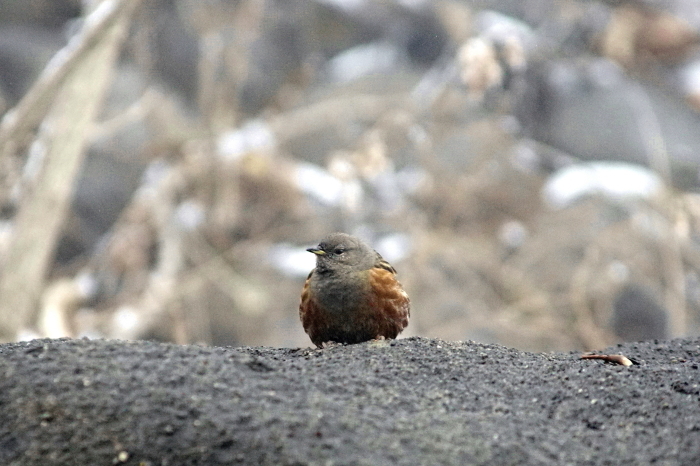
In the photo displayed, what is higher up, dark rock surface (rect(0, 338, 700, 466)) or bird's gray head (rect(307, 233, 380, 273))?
bird's gray head (rect(307, 233, 380, 273))

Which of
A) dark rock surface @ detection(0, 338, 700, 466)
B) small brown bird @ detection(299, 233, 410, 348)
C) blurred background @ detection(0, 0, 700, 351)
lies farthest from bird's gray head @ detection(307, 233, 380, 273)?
blurred background @ detection(0, 0, 700, 351)

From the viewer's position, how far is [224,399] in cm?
255

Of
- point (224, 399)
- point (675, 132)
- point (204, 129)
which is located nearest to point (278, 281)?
point (204, 129)

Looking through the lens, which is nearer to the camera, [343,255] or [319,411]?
[319,411]

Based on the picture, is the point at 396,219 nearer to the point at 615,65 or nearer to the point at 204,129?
the point at 204,129

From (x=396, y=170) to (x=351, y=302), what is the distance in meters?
6.37

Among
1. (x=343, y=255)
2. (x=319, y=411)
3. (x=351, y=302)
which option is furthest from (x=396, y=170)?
(x=319, y=411)

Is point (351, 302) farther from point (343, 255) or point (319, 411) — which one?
point (319, 411)

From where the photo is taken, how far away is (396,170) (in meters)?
10.4

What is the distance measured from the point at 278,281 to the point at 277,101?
273 cm

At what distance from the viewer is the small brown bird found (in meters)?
4.18

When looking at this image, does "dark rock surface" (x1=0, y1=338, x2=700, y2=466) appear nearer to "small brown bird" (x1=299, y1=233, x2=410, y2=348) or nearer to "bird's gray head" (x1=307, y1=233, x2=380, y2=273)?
"small brown bird" (x1=299, y1=233, x2=410, y2=348)

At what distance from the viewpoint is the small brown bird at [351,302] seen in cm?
418

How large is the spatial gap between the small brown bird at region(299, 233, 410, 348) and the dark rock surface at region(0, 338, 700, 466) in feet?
3.35
